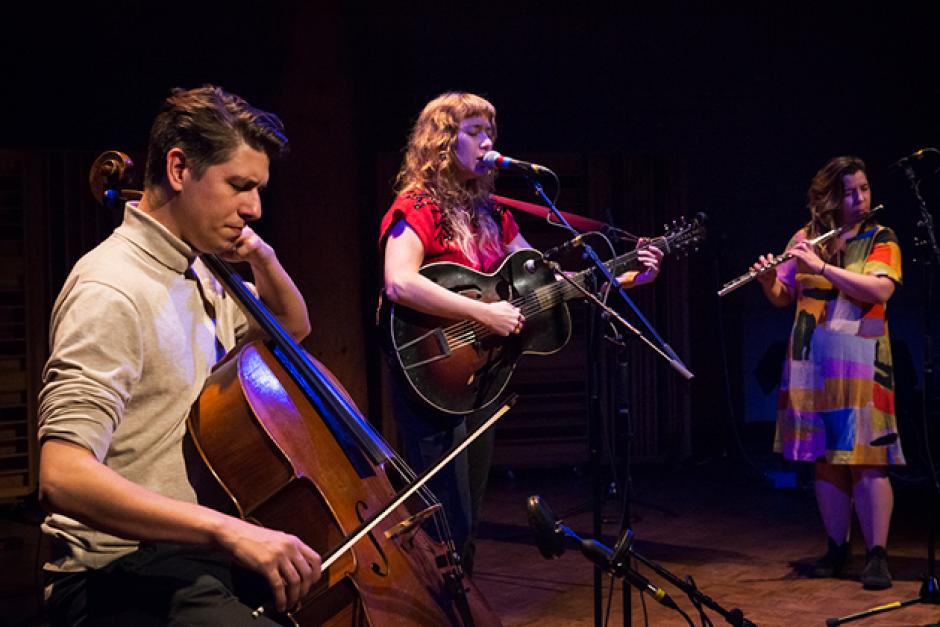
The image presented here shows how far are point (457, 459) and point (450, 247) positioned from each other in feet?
2.50

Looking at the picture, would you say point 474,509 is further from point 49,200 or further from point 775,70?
point 775,70

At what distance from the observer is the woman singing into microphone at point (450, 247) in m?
3.42

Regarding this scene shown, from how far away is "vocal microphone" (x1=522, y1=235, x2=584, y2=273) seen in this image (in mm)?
3403

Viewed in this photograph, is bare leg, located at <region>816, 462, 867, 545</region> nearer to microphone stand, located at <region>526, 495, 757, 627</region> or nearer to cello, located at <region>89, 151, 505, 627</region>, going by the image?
microphone stand, located at <region>526, 495, 757, 627</region>

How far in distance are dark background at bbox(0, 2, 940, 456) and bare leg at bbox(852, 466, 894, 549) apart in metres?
3.29

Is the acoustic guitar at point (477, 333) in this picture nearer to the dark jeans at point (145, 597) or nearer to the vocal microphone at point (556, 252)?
the vocal microphone at point (556, 252)

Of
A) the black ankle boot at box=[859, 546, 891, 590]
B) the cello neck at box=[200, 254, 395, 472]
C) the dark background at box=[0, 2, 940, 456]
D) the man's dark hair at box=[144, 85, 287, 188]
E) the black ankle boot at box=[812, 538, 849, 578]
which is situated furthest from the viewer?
the dark background at box=[0, 2, 940, 456]

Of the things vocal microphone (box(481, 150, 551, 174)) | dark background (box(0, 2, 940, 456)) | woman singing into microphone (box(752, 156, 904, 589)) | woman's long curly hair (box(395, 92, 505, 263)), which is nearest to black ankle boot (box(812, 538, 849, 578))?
woman singing into microphone (box(752, 156, 904, 589))

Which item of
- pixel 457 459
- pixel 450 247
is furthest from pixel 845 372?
pixel 457 459

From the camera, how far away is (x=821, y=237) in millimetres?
4461

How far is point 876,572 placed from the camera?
4496 millimetres

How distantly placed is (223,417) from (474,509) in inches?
63.2

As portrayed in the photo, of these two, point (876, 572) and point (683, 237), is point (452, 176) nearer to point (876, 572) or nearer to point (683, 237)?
point (683, 237)

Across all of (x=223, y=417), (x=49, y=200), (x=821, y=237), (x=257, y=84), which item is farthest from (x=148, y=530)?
(x=257, y=84)
